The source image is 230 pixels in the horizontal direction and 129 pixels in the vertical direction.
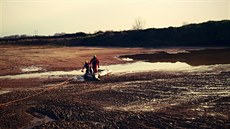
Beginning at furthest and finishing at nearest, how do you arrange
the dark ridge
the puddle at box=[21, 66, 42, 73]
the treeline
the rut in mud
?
the treeline
the dark ridge
the puddle at box=[21, 66, 42, 73]
the rut in mud

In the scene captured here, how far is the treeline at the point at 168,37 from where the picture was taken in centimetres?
6097

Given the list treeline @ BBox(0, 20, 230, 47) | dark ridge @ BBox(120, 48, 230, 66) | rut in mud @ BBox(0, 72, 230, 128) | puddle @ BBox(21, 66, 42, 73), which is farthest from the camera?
treeline @ BBox(0, 20, 230, 47)

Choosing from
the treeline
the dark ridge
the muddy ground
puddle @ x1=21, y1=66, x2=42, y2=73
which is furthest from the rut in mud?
the treeline

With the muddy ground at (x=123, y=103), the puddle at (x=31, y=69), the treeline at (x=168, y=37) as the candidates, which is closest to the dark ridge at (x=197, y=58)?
the muddy ground at (x=123, y=103)

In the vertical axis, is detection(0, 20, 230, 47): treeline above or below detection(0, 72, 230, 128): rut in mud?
above

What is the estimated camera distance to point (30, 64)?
36188 mm

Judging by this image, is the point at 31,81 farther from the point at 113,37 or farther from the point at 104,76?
the point at 113,37

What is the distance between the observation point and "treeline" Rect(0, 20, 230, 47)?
61.0 metres

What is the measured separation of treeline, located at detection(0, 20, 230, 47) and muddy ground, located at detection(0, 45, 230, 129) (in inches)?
1519

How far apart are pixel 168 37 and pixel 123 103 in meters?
53.3

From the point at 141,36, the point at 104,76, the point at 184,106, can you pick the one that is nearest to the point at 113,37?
the point at 141,36

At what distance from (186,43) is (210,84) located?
44340 millimetres

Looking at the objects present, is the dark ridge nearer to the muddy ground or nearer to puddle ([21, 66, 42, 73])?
the muddy ground

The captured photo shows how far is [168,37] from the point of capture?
67.9m
